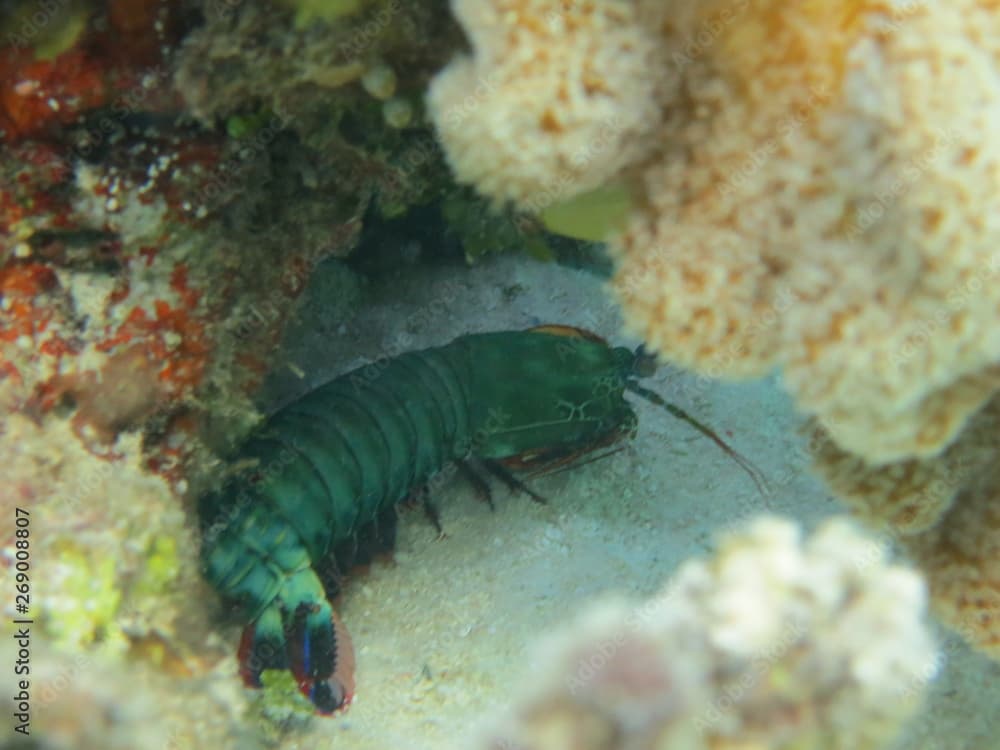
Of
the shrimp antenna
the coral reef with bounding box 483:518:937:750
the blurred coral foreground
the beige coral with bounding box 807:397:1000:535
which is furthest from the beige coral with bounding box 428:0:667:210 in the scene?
the shrimp antenna

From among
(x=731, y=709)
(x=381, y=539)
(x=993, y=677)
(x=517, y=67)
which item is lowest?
(x=993, y=677)

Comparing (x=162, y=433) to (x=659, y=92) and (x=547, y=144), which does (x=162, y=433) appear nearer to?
(x=547, y=144)

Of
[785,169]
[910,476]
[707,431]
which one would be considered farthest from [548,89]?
[707,431]

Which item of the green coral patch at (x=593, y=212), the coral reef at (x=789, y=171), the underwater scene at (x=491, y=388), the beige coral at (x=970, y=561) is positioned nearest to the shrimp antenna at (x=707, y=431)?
the underwater scene at (x=491, y=388)

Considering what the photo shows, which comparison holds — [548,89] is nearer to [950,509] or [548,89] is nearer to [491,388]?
[950,509]

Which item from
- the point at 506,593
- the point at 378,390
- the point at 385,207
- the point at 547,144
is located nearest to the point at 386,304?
the point at 378,390

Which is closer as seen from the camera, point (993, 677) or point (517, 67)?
point (517, 67)

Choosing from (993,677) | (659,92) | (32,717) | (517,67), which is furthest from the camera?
(993,677)
